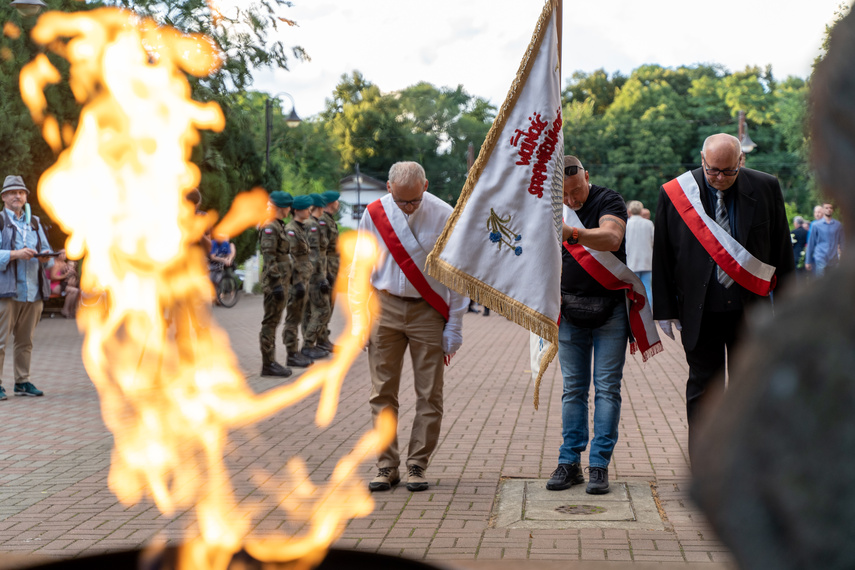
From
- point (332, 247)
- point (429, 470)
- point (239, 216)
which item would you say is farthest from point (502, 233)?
point (239, 216)

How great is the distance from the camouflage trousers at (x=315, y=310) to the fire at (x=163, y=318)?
44cm

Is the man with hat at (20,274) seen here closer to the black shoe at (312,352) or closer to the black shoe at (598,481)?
the black shoe at (312,352)

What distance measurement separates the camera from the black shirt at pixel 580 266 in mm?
5383

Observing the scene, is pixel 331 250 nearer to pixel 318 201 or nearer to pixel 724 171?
pixel 318 201

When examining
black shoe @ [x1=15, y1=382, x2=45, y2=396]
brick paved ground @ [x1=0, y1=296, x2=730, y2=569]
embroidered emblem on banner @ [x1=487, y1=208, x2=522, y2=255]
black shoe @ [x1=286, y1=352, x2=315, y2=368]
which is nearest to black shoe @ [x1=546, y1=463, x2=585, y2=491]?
brick paved ground @ [x1=0, y1=296, x2=730, y2=569]

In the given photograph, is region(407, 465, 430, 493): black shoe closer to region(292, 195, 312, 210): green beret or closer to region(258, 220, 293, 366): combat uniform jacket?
region(258, 220, 293, 366): combat uniform jacket

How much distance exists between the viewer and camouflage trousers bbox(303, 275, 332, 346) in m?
12.1

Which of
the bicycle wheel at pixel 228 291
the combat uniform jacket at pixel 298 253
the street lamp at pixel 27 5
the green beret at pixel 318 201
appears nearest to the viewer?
the combat uniform jacket at pixel 298 253

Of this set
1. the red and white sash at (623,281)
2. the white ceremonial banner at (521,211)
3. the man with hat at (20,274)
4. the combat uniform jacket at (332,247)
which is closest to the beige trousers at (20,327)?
the man with hat at (20,274)

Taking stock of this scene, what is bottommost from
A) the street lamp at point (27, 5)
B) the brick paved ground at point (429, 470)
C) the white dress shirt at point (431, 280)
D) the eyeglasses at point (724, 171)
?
the brick paved ground at point (429, 470)

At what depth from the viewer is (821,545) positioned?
75 centimetres

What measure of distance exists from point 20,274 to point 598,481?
6157 mm

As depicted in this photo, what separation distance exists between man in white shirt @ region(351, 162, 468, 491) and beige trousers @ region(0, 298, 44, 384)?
476 centimetres

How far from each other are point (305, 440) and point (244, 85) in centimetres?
1185
